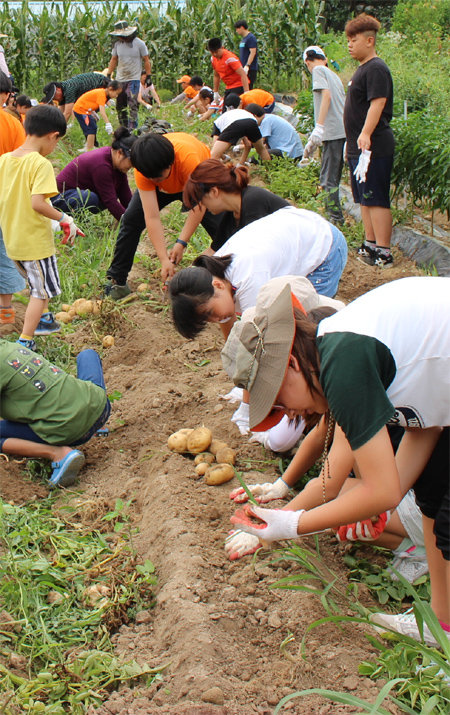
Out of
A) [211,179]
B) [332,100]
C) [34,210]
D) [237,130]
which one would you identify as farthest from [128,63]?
[211,179]

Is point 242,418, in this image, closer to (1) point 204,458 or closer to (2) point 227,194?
(1) point 204,458

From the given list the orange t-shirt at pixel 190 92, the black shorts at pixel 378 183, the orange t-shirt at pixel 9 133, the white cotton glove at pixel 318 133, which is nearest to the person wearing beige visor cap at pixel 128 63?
the orange t-shirt at pixel 190 92

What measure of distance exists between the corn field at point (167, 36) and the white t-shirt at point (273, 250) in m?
12.2

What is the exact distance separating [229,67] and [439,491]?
33.6 ft

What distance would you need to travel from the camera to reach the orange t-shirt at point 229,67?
36.0 ft

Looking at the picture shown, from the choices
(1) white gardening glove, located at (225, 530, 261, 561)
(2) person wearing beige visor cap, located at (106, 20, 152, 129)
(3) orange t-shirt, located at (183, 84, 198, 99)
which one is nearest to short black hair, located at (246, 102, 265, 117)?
(2) person wearing beige visor cap, located at (106, 20, 152, 129)

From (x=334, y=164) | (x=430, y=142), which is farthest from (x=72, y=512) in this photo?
(x=334, y=164)

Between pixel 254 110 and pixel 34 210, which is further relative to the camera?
pixel 254 110

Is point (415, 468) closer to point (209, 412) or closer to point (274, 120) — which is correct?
point (209, 412)

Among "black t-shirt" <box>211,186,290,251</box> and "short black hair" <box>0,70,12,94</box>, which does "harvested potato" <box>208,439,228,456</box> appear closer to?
"black t-shirt" <box>211,186,290,251</box>

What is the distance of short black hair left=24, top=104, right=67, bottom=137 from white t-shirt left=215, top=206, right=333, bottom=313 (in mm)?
1698

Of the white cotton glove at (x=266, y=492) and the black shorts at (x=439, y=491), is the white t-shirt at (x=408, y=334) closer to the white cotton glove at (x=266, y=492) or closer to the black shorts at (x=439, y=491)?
the black shorts at (x=439, y=491)

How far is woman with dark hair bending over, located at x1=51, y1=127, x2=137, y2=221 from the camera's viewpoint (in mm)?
5785

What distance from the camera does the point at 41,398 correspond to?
3348mm
